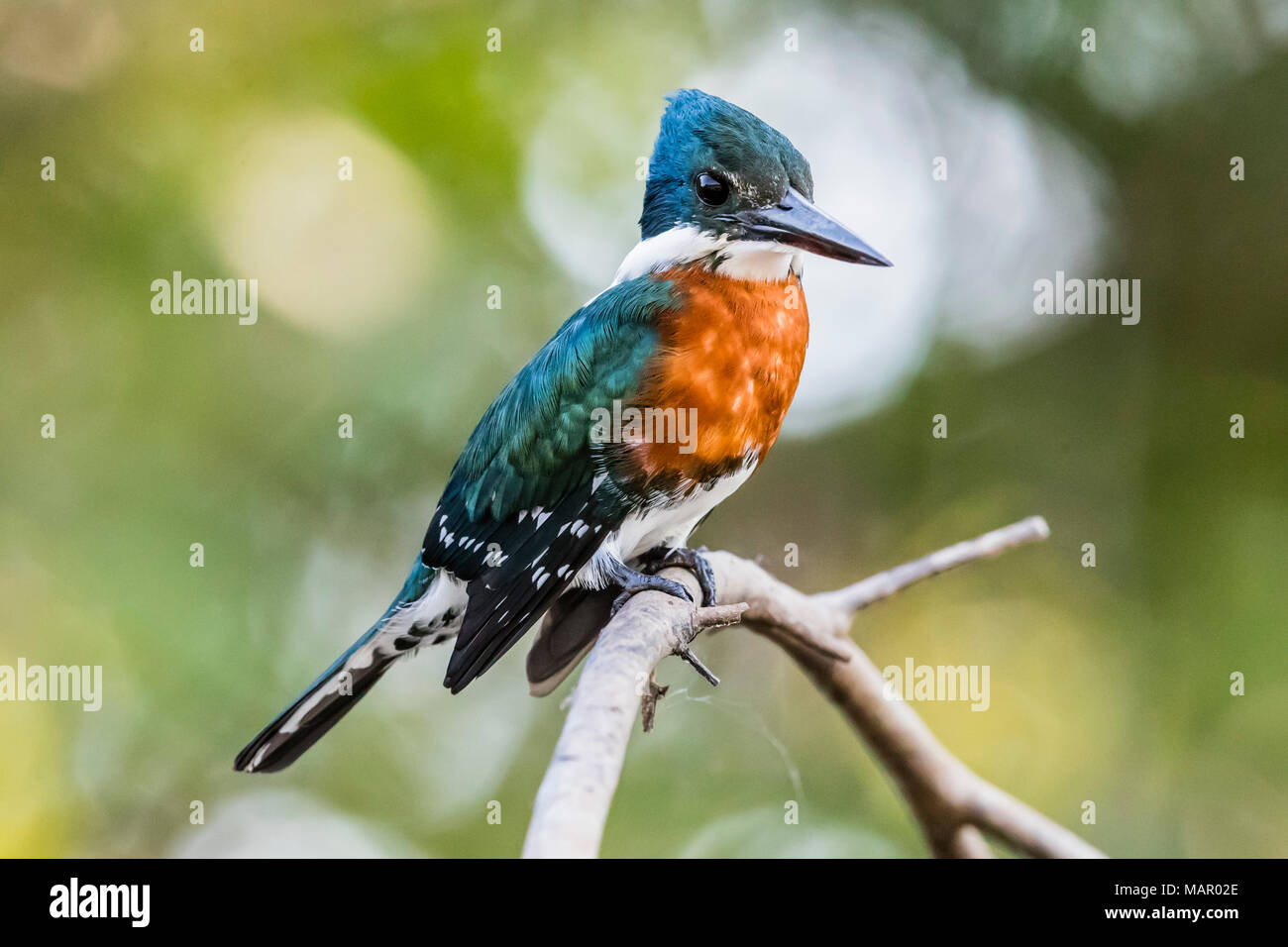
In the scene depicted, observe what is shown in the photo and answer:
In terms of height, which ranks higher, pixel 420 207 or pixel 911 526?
pixel 420 207

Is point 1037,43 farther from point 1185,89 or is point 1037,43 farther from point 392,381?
point 392,381

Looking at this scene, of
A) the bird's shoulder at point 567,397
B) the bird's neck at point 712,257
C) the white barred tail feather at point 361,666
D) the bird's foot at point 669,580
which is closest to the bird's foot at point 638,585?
the bird's foot at point 669,580

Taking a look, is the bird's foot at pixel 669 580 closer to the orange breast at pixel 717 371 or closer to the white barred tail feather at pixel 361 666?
the orange breast at pixel 717 371

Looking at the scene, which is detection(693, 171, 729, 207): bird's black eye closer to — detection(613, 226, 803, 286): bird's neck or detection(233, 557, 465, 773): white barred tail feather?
detection(613, 226, 803, 286): bird's neck

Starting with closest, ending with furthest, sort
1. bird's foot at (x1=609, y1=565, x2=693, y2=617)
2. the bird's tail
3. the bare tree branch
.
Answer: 1. the bare tree branch
2. bird's foot at (x1=609, y1=565, x2=693, y2=617)
3. the bird's tail

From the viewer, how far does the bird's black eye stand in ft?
6.63

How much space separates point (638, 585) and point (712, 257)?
622 mm

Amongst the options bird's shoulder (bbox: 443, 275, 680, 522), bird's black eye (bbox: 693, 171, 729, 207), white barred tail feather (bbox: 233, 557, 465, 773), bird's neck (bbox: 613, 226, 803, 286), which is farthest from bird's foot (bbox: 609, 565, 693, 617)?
bird's black eye (bbox: 693, 171, 729, 207)

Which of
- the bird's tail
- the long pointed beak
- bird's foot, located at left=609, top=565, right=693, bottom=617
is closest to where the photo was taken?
the long pointed beak

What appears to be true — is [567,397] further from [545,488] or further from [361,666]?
[361,666]

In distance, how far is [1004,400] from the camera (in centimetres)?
368

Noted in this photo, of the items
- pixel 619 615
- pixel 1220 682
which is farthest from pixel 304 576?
pixel 1220 682

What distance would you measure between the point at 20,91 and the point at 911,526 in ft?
9.95

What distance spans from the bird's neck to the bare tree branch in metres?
0.56
